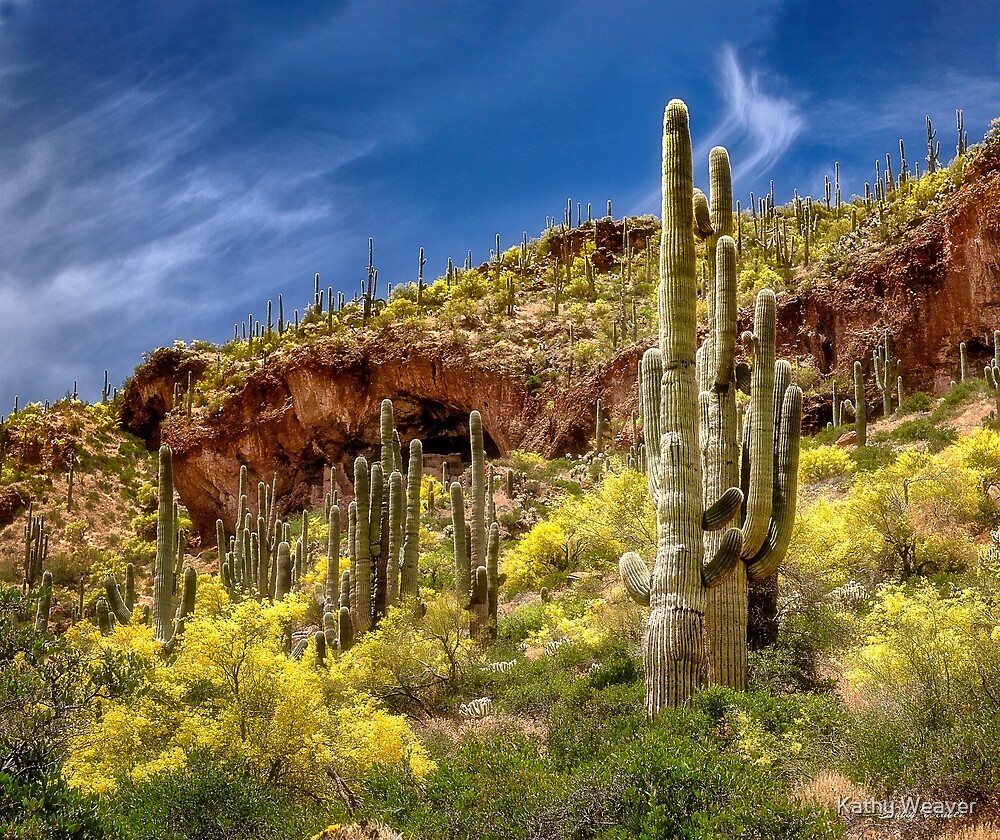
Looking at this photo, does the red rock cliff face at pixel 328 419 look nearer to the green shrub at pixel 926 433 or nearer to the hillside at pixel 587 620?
the hillside at pixel 587 620

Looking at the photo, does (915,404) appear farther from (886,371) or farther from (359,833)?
(359,833)

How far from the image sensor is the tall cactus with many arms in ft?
26.1

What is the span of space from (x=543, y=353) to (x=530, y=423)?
358cm

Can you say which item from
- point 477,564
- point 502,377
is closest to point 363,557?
point 477,564

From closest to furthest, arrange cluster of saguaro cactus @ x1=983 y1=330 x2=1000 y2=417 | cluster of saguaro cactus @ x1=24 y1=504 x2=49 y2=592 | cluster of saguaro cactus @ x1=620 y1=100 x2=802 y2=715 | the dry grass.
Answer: the dry grass → cluster of saguaro cactus @ x1=620 y1=100 x2=802 y2=715 → cluster of saguaro cactus @ x1=983 y1=330 x2=1000 y2=417 → cluster of saguaro cactus @ x1=24 y1=504 x2=49 y2=592

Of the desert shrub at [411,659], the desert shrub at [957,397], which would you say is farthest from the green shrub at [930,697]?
the desert shrub at [957,397]

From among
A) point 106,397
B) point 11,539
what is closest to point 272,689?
point 11,539

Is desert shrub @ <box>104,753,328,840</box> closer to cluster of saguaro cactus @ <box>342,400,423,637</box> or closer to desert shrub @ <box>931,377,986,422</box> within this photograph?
cluster of saguaro cactus @ <box>342,400,423,637</box>

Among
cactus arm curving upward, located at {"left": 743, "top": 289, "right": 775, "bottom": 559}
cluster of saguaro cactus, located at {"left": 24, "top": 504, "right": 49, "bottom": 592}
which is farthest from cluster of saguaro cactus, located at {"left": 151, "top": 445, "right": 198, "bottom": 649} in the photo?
cluster of saguaro cactus, located at {"left": 24, "top": 504, "right": 49, "bottom": 592}

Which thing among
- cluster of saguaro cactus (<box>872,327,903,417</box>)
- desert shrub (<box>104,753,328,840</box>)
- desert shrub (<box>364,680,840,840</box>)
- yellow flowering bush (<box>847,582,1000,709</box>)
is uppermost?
cluster of saguaro cactus (<box>872,327,903,417</box>)

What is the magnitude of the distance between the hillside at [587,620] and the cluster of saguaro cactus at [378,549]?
2.5 inches

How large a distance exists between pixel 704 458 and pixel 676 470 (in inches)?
80.1

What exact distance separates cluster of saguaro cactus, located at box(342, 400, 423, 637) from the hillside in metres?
0.06

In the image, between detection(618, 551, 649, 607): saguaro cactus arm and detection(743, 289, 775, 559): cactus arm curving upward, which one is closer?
detection(618, 551, 649, 607): saguaro cactus arm
